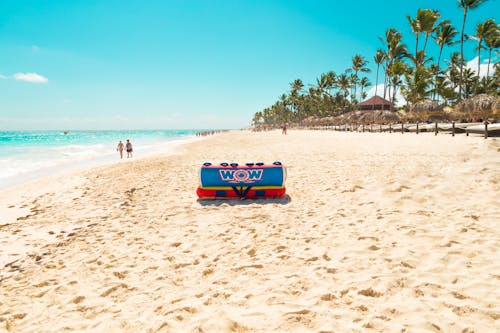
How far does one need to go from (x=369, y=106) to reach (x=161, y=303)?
203ft

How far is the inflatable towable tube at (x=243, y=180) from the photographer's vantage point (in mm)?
7098

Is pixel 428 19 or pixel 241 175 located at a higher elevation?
pixel 428 19

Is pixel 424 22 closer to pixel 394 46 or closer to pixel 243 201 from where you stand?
pixel 394 46

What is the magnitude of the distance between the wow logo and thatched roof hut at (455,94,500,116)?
67.4 ft

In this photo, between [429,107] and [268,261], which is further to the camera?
[429,107]

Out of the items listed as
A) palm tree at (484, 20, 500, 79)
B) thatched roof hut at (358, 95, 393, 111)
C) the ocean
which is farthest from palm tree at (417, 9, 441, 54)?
the ocean

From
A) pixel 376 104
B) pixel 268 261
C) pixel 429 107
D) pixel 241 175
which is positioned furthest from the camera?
pixel 376 104

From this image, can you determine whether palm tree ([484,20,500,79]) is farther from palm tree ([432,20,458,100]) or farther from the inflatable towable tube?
the inflatable towable tube

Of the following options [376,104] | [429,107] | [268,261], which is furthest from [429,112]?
[376,104]

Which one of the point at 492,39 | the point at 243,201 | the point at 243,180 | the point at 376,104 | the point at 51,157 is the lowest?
the point at 243,201

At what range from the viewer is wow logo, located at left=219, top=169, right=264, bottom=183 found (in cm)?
709

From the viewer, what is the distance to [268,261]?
3.89 m

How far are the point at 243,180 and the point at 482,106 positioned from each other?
23102 mm

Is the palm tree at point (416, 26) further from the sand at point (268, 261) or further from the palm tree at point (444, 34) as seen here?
the sand at point (268, 261)
